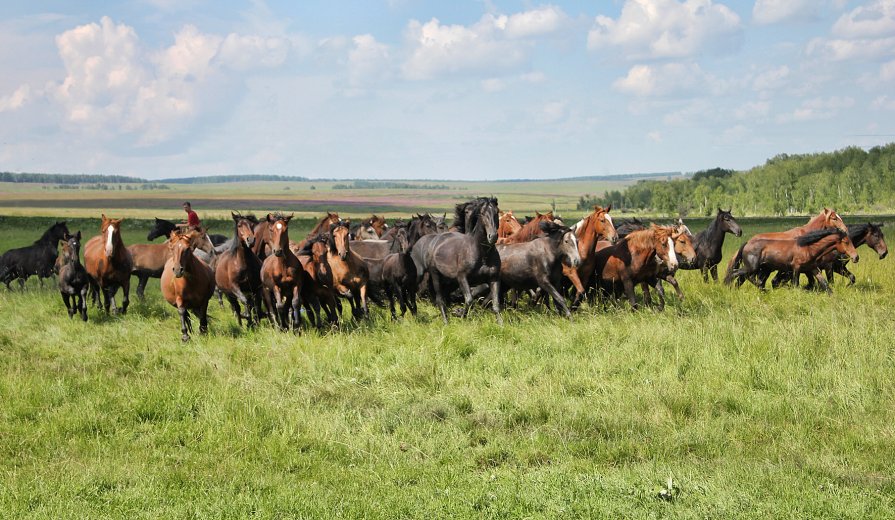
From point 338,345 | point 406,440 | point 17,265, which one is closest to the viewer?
point 406,440

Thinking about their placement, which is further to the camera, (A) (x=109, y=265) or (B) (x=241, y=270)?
(A) (x=109, y=265)

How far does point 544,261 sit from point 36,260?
15.9m

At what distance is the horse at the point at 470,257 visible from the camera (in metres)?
14.0

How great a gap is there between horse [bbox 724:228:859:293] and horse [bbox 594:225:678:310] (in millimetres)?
3271

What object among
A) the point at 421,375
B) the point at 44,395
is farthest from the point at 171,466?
the point at 421,375

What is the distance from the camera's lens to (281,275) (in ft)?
43.5

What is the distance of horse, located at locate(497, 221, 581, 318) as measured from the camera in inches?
563

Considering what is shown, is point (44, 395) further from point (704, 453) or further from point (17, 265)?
point (17, 265)

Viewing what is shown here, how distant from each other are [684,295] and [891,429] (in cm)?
870

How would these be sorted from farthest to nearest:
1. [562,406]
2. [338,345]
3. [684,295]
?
[684,295], [338,345], [562,406]

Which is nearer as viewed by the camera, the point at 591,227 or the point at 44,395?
the point at 44,395

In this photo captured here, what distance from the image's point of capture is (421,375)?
33.1 ft

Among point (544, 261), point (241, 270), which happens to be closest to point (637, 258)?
point (544, 261)

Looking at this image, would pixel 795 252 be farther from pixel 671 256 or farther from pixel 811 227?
pixel 671 256
